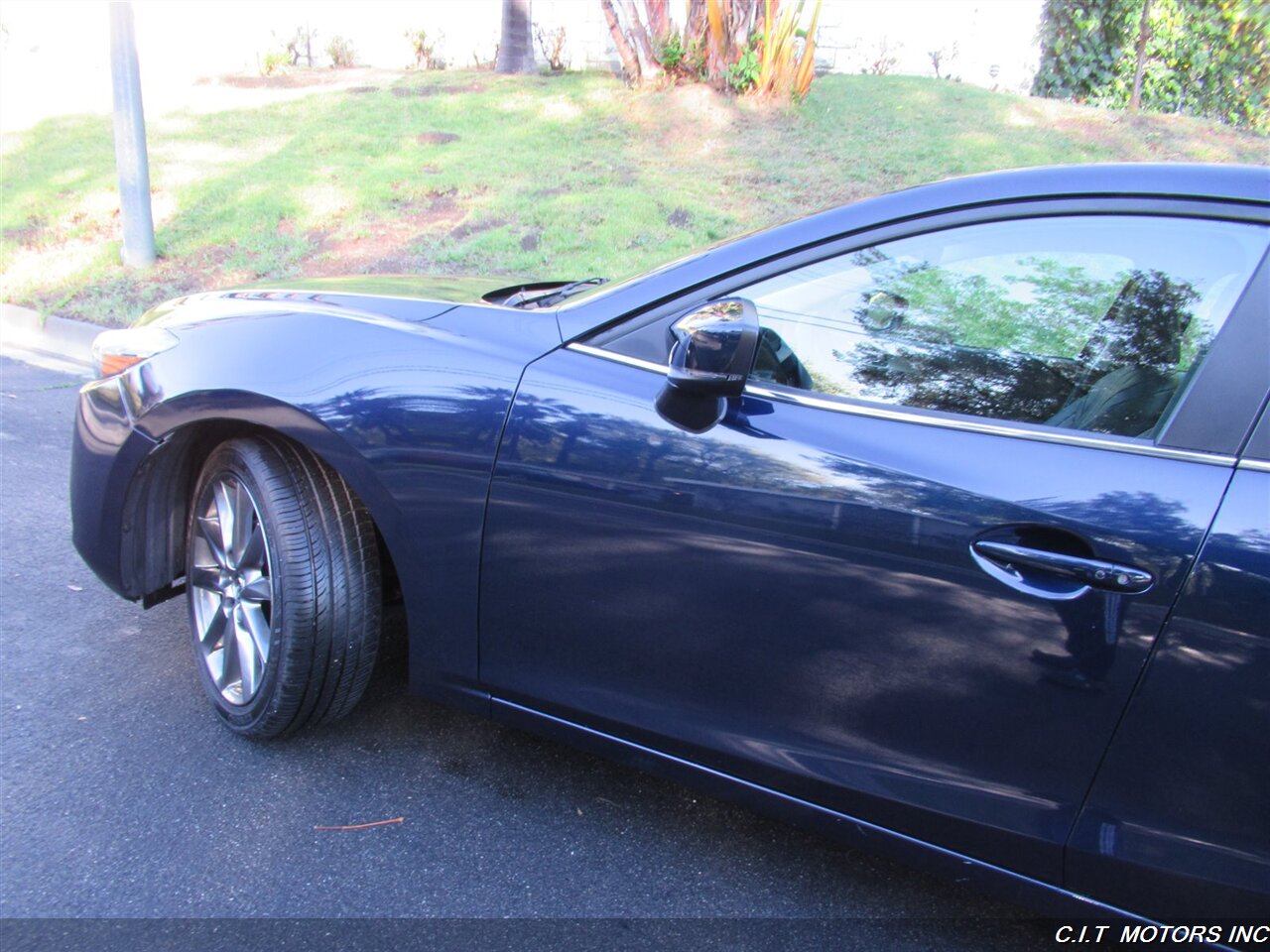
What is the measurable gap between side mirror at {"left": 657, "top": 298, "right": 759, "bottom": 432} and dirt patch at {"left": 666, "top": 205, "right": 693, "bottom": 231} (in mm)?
6645

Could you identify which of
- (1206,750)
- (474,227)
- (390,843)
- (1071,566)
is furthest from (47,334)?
(1206,750)

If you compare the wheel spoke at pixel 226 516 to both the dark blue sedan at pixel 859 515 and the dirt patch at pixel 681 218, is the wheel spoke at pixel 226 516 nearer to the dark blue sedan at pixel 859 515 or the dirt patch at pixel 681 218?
the dark blue sedan at pixel 859 515

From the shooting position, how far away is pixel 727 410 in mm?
2047

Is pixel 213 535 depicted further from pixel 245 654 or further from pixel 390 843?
pixel 390 843

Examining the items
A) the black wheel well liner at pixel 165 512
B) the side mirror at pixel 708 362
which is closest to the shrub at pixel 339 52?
the black wheel well liner at pixel 165 512

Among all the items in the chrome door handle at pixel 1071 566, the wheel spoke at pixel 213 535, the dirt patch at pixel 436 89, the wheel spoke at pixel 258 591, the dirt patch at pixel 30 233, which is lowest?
the dirt patch at pixel 30 233

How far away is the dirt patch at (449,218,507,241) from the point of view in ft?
28.0

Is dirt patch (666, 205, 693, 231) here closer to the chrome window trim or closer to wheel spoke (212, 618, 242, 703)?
wheel spoke (212, 618, 242, 703)

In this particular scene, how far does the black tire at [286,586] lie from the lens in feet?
8.05

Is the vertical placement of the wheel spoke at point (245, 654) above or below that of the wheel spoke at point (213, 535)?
below

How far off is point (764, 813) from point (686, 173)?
8479mm

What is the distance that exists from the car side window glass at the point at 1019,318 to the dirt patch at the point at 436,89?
1171cm

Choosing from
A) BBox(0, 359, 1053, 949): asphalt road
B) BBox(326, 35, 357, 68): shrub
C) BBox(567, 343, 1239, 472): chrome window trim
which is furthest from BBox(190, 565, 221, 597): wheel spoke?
BBox(326, 35, 357, 68): shrub

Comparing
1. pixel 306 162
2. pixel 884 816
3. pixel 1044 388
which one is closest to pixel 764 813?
pixel 884 816
